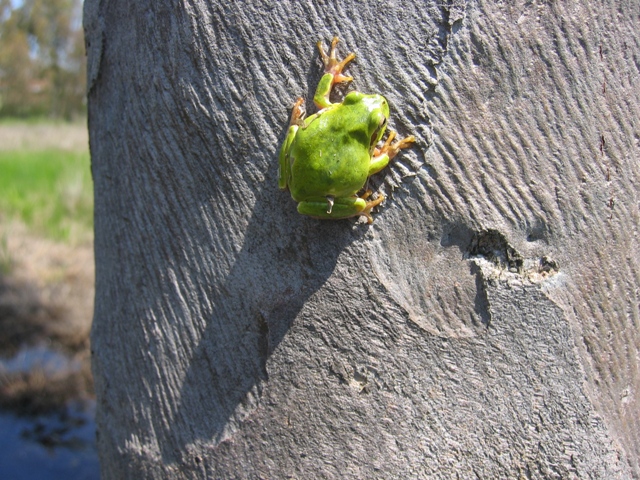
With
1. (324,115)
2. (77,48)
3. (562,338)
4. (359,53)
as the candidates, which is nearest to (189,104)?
(324,115)

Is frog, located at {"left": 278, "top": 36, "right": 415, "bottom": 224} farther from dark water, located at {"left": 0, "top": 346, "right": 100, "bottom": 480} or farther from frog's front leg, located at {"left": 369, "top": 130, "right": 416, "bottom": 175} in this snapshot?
dark water, located at {"left": 0, "top": 346, "right": 100, "bottom": 480}

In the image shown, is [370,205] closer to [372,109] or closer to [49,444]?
[372,109]

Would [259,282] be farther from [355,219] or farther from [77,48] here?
[77,48]

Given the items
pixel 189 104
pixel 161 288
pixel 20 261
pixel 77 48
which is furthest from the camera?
pixel 77 48

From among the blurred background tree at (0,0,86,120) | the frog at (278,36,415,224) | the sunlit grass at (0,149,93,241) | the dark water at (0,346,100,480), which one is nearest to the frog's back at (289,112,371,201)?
the frog at (278,36,415,224)

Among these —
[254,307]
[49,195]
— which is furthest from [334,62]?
[49,195]
